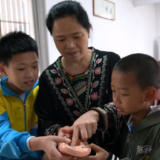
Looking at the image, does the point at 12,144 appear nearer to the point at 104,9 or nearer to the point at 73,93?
the point at 73,93

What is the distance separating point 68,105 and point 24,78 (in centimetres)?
27

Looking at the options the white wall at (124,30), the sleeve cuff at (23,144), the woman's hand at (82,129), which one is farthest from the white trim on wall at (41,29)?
the woman's hand at (82,129)

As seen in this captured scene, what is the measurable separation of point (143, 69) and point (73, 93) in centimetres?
37

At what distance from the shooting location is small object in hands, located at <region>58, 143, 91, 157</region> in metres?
0.61

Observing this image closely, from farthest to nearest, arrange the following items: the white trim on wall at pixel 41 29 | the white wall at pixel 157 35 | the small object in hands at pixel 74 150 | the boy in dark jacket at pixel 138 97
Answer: the white wall at pixel 157 35 < the white trim on wall at pixel 41 29 < the boy in dark jacket at pixel 138 97 < the small object in hands at pixel 74 150

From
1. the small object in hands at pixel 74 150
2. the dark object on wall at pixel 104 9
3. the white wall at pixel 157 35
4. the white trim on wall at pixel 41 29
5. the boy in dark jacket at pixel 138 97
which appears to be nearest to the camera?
the small object in hands at pixel 74 150

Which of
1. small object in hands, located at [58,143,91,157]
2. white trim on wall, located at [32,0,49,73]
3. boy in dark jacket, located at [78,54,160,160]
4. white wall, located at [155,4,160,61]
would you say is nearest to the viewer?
small object in hands, located at [58,143,91,157]

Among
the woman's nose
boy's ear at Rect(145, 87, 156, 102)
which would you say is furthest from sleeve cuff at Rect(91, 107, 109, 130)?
the woman's nose

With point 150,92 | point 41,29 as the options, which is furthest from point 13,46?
point 41,29

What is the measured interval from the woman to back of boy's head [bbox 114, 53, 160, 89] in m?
0.16

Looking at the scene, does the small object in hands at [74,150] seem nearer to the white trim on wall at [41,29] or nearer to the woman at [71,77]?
the woman at [71,77]

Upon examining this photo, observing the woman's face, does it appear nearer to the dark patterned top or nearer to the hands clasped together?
the dark patterned top

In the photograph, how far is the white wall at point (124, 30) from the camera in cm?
281

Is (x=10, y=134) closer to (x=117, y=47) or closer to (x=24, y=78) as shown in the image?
(x=24, y=78)
